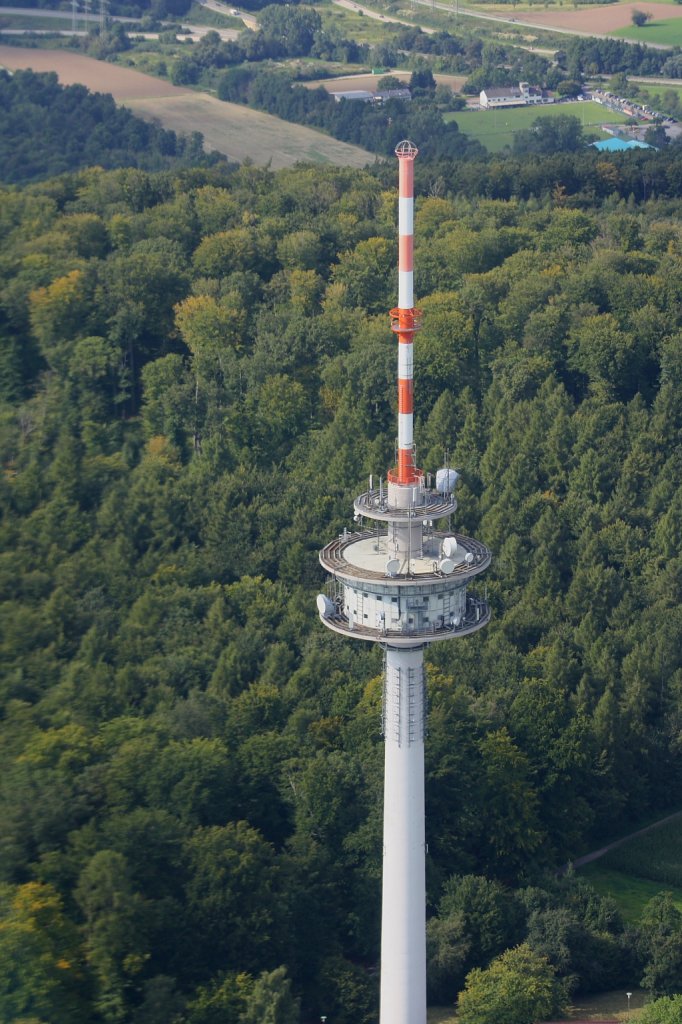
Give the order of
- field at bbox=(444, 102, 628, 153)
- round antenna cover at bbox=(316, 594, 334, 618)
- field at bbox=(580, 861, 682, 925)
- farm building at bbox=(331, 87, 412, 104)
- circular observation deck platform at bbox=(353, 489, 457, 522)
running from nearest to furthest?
circular observation deck platform at bbox=(353, 489, 457, 522) → round antenna cover at bbox=(316, 594, 334, 618) → field at bbox=(580, 861, 682, 925) → field at bbox=(444, 102, 628, 153) → farm building at bbox=(331, 87, 412, 104)

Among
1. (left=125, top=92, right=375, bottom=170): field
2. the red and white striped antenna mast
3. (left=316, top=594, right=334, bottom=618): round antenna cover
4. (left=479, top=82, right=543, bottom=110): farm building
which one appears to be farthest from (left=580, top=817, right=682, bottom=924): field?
(left=479, top=82, right=543, bottom=110): farm building

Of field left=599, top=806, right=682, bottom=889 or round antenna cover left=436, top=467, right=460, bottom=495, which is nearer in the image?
round antenna cover left=436, top=467, right=460, bottom=495

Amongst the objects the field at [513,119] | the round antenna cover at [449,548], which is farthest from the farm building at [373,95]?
the round antenna cover at [449,548]

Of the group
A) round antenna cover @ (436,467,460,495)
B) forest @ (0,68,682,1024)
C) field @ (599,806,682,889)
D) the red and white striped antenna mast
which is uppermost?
the red and white striped antenna mast

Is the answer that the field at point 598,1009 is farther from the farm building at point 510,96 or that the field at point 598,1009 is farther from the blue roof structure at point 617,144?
the farm building at point 510,96

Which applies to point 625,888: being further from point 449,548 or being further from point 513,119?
point 513,119

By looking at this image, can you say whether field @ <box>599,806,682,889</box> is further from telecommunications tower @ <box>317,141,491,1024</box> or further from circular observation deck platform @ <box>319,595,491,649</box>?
circular observation deck platform @ <box>319,595,491,649</box>
